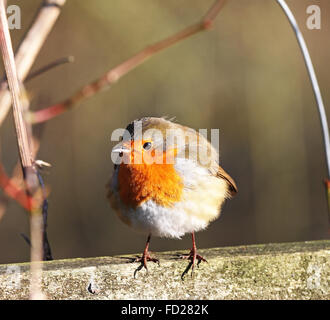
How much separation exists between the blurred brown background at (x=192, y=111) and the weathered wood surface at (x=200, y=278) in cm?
232

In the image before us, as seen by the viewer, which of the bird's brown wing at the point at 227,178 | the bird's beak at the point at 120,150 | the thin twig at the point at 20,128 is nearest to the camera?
the thin twig at the point at 20,128

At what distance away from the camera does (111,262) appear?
1.74 meters

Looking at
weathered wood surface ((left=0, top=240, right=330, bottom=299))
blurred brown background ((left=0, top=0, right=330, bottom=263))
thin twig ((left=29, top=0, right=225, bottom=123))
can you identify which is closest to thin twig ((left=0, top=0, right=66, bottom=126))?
thin twig ((left=29, top=0, right=225, bottom=123))

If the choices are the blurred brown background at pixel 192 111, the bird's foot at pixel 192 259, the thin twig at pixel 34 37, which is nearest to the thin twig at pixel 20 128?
the thin twig at pixel 34 37

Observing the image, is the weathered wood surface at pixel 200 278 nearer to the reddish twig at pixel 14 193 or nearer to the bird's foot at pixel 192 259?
the bird's foot at pixel 192 259

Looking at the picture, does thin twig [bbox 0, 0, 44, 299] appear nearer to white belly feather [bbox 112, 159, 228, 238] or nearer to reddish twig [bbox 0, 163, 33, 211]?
reddish twig [bbox 0, 163, 33, 211]

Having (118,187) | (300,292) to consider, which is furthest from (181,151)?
(300,292)

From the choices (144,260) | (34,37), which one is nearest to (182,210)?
(144,260)

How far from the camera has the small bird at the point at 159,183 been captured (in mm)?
2023

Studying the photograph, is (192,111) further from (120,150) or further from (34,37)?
(34,37)

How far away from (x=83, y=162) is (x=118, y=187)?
1.99 m

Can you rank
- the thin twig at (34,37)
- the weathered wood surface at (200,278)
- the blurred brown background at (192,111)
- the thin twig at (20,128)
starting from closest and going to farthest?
the thin twig at (20,128), the thin twig at (34,37), the weathered wood surface at (200,278), the blurred brown background at (192,111)

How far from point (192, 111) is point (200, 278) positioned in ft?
8.13

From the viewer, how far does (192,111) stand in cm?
404
